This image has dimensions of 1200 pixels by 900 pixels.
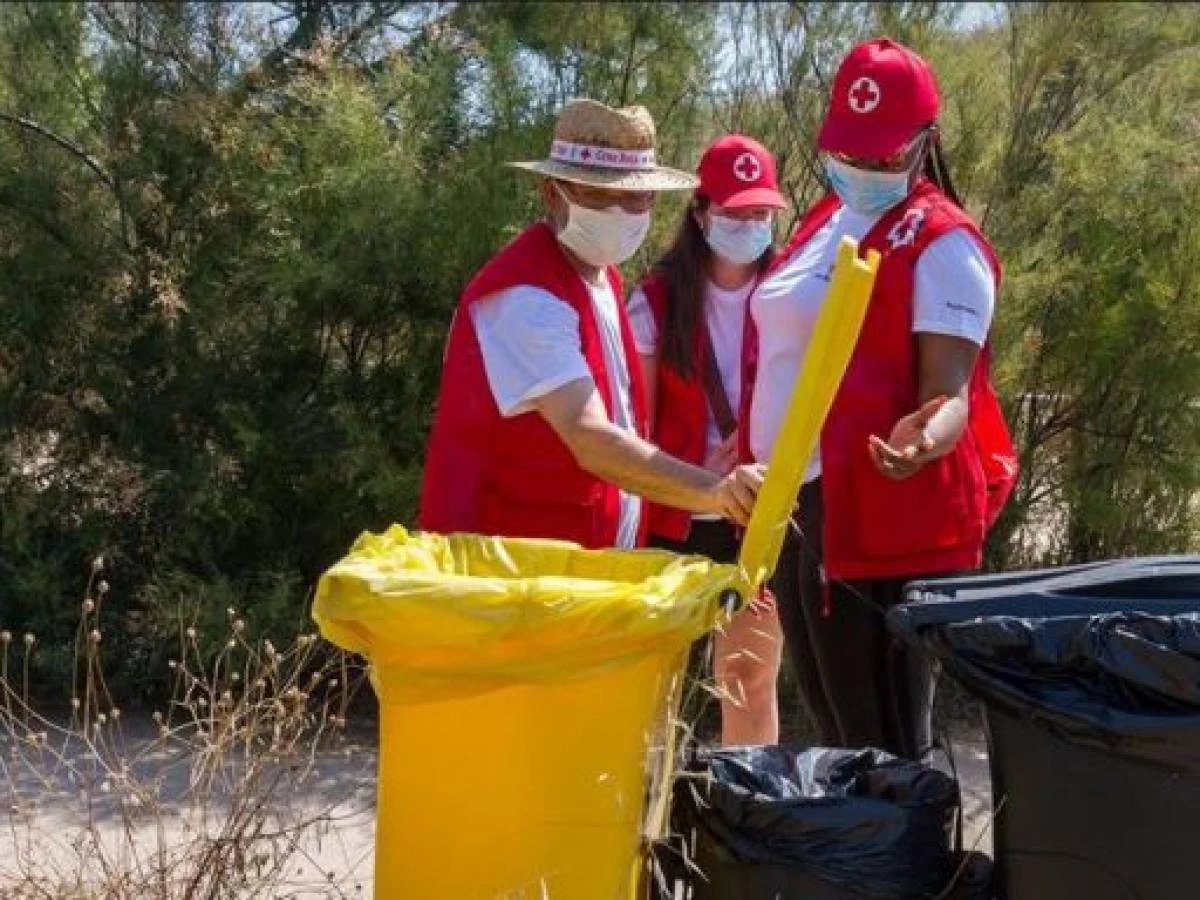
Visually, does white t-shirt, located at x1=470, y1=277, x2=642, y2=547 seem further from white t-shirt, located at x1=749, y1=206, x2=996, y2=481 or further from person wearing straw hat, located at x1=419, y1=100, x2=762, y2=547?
white t-shirt, located at x1=749, y1=206, x2=996, y2=481

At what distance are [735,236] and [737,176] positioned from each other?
16 cm

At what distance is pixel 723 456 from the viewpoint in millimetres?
4652

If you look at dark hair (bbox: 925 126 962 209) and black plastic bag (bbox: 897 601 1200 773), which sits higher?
dark hair (bbox: 925 126 962 209)

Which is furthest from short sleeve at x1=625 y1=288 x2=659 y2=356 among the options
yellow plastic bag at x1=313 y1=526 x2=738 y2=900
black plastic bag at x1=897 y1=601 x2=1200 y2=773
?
black plastic bag at x1=897 y1=601 x2=1200 y2=773

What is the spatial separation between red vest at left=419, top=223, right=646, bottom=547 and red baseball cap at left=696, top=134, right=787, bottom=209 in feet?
4.39

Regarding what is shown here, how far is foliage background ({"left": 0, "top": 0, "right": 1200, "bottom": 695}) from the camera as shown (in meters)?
5.95

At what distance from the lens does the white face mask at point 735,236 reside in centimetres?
481

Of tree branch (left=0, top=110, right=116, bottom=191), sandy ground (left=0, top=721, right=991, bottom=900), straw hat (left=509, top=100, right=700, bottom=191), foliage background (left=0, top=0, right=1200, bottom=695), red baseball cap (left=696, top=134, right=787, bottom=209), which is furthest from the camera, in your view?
tree branch (left=0, top=110, right=116, bottom=191)

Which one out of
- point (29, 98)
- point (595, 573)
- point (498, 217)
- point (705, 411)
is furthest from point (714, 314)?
point (29, 98)

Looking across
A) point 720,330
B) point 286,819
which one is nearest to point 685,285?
point 720,330

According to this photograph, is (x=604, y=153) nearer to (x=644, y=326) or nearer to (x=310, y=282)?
(x=644, y=326)

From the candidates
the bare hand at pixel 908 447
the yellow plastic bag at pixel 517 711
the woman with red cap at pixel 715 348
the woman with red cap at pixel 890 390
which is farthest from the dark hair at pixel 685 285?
the yellow plastic bag at pixel 517 711

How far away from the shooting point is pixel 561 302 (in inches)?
135

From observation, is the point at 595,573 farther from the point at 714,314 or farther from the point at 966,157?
the point at 966,157
